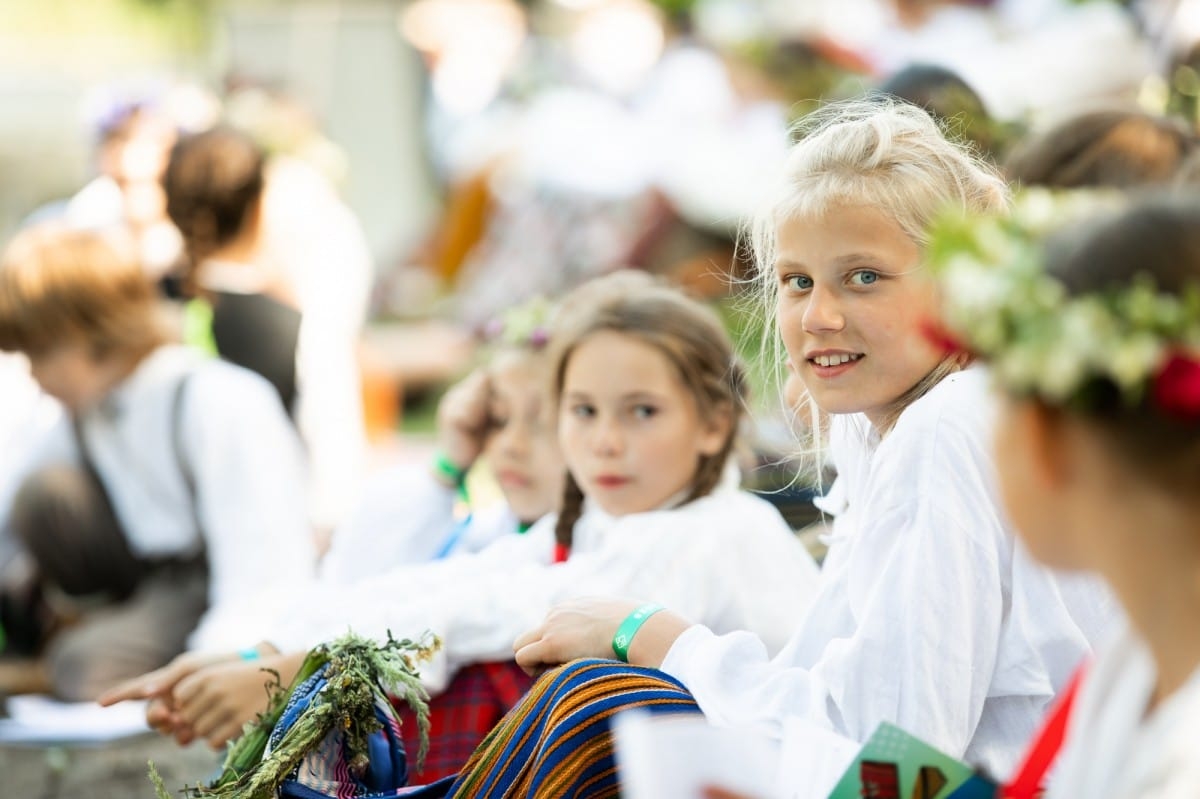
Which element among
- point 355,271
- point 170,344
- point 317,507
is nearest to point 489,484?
point 317,507

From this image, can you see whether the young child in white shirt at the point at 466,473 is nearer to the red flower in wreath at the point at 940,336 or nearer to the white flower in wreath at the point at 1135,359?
the red flower in wreath at the point at 940,336

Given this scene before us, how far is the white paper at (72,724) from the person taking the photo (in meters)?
3.83

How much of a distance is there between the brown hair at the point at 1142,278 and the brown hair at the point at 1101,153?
6.33 ft

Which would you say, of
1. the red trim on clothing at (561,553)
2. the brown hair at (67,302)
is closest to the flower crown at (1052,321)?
the red trim on clothing at (561,553)

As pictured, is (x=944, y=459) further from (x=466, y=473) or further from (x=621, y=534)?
(x=466, y=473)

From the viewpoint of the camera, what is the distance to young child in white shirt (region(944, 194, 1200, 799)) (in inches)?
49.7

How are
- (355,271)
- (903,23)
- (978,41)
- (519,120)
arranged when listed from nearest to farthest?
1. (355,271)
2. (978,41)
3. (903,23)
4. (519,120)

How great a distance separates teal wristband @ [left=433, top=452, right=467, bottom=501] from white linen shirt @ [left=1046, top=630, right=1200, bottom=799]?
7.21 ft

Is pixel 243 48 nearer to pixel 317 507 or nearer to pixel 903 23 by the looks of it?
pixel 903 23

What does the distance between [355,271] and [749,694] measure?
4085 millimetres

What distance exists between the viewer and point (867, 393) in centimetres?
215

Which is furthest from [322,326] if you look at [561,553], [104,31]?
[104,31]

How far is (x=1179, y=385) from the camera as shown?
1.24 meters

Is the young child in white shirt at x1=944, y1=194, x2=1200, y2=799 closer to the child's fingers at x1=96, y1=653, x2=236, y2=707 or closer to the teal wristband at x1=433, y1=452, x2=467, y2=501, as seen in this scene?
the child's fingers at x1=96, y1=653, x2=236, y2=707
